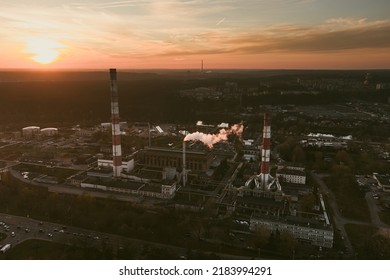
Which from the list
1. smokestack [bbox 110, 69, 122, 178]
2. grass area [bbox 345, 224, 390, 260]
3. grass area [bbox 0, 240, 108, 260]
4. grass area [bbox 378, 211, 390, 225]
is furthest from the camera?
smokestack [bbox 110, 69, 122, 178]

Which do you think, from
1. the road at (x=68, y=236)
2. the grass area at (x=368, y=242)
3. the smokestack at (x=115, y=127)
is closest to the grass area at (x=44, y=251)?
the road at (x=68, y=236)

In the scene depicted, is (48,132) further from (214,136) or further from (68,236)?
(68,236)

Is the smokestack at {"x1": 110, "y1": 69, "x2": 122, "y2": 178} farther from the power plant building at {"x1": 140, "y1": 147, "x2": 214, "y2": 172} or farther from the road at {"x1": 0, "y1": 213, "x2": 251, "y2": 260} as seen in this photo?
the road at {"x1": 0, "y1": 213, "x2": 251, "y2": 260}

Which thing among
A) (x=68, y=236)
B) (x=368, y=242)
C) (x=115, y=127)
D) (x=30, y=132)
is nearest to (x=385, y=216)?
(x=368, y=242)

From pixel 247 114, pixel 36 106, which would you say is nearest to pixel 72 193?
pixel 247 114

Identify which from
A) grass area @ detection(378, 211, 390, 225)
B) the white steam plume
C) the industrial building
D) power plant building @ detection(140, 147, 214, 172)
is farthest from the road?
the industrial building

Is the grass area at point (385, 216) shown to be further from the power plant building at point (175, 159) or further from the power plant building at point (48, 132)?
the power plant building at point (48, 132)

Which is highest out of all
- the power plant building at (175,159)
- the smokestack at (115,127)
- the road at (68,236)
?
the smokestack at (115,127)
